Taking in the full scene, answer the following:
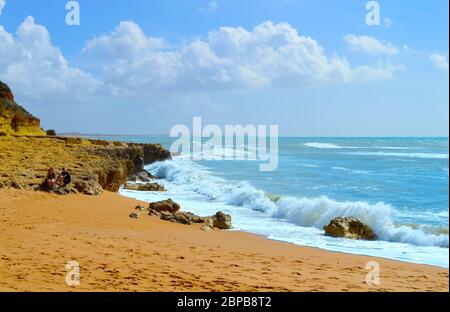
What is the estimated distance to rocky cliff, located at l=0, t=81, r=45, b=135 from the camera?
28397 mm

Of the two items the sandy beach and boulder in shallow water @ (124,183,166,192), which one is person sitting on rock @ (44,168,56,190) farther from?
boulder in shallow water @ (124,183,166,192)

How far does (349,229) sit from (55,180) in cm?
1031

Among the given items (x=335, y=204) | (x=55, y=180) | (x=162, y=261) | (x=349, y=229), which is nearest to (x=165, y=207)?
(x=55, y=180)

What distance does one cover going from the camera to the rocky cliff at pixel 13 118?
2840 cm

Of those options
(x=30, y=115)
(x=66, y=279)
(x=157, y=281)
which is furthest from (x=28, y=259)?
(x=30, y=115)

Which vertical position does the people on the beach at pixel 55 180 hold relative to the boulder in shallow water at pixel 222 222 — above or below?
above

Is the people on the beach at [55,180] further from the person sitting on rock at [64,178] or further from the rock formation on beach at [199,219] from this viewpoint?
the rock formation on beach at [199,219]

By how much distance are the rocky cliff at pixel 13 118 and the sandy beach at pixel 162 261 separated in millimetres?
16865

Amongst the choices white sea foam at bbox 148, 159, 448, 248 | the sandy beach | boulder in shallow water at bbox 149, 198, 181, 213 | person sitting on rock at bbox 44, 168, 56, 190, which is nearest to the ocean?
white sea foam at bbox 148, 159, 448, 248

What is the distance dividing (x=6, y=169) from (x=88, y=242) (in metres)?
10.5

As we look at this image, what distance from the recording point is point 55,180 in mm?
17344

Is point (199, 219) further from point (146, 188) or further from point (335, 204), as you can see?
point (146, 188)

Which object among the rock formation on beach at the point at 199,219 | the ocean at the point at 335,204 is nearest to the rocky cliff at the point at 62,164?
the ocean at the point at 335,204

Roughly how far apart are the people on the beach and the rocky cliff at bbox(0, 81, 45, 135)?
38.0 ft
